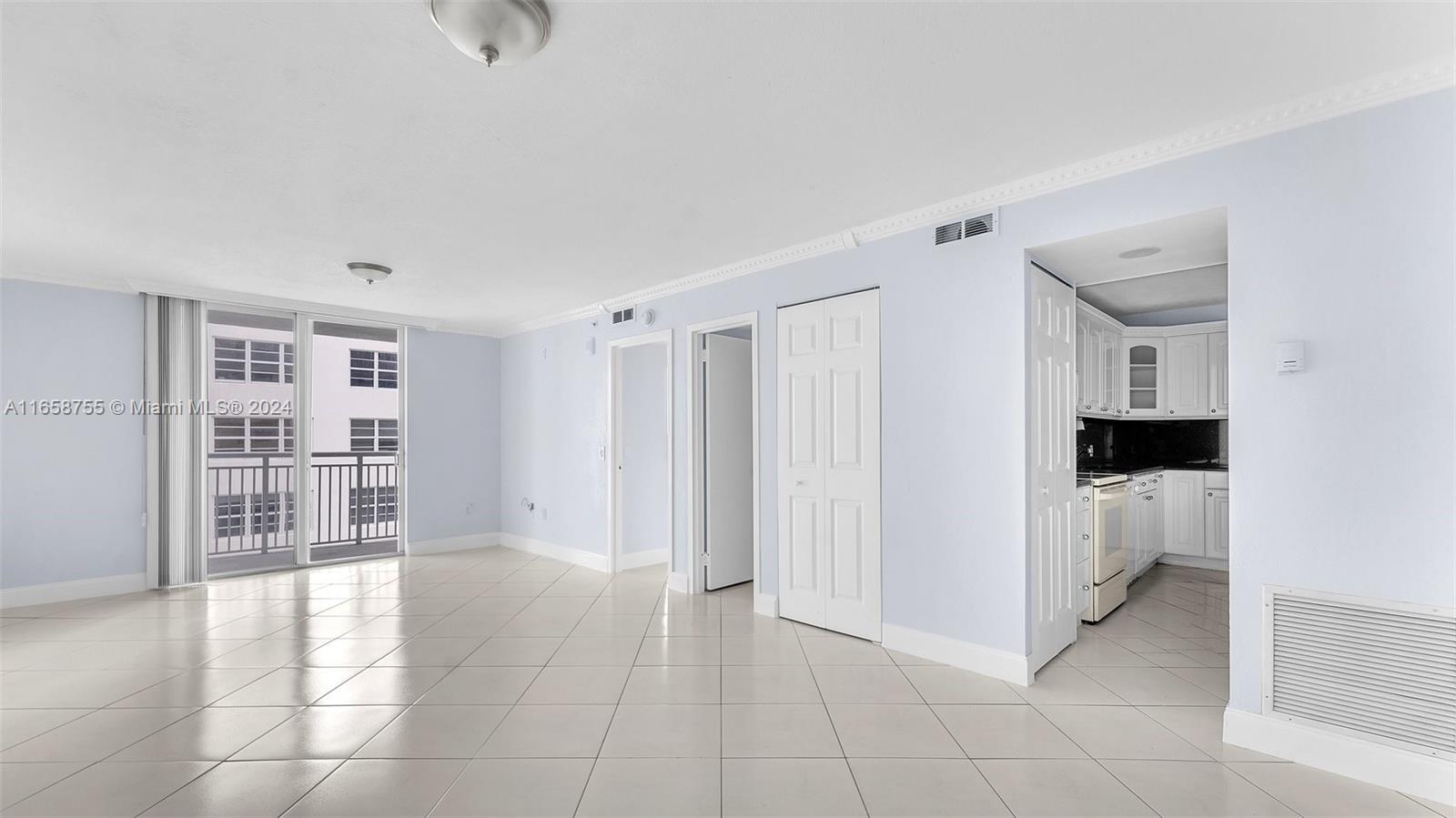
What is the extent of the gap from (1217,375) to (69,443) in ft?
33.1

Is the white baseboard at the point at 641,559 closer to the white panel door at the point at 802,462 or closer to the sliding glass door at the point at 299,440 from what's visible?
the white panel door at the point at 802,462

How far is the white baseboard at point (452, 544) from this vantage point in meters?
6.66

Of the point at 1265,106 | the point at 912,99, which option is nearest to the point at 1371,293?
the point at 1265,106

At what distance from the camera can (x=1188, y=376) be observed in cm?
594

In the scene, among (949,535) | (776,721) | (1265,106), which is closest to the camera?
(1265,106)

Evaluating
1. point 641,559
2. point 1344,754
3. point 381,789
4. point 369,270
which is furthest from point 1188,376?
point 369,270

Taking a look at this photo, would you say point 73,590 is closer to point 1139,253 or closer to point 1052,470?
point 1052,470

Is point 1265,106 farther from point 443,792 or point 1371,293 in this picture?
point 443,792

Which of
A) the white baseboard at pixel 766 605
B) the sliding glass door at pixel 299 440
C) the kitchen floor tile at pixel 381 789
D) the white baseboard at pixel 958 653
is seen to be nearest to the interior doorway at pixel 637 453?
the white baseboard at pixel 766 605

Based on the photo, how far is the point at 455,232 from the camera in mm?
3883

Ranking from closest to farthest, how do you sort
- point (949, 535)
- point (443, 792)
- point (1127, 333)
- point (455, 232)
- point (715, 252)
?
point (443, 792) < point (949, 535) < point (455, 232) < point (715, 252) < point (1127, 333)

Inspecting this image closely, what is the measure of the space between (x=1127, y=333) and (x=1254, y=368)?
4.11 metres

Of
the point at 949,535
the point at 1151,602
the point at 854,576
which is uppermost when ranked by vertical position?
the point at 949,535

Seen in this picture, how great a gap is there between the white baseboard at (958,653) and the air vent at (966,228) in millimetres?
2247
